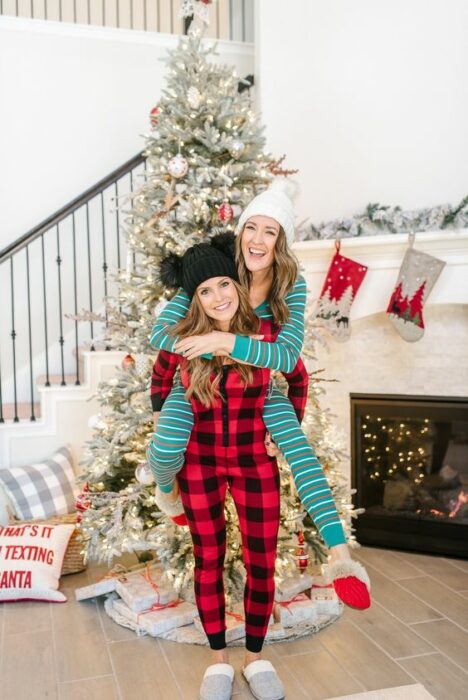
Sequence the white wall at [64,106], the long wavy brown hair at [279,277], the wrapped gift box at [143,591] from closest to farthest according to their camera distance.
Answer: the long wavy brown hair at [279,277]
the wrapped gift box at [143,591]
the white wall at [64,106]

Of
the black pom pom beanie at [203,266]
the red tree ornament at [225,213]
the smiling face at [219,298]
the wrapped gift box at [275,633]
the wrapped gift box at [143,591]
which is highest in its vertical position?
the red tree ornament at [225,213]

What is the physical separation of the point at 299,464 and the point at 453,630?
110 centimetres

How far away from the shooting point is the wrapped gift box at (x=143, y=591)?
246cm

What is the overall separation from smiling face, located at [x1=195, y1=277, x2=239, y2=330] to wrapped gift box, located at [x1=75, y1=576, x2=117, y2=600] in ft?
4.57

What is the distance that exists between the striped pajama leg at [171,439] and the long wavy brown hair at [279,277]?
377mm

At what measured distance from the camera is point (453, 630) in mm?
2311

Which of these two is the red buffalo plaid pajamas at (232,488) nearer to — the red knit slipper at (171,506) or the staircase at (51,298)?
the red knit slipper at (171,506)

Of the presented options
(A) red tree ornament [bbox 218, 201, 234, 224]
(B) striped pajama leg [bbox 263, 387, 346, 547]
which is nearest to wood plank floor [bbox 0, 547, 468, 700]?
(B) striped pajama leg [bbox 263, 387, 346, 547]

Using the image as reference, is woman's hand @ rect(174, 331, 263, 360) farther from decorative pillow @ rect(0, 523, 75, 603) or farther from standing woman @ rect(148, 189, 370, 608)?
decorative pillow @ rect(0, 523, 75, 603)

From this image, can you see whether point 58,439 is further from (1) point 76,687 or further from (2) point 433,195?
(2) point 433,195

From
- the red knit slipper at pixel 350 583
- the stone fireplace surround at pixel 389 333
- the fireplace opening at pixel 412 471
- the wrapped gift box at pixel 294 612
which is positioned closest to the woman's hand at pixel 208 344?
the red knit slipper at pixel 350 583

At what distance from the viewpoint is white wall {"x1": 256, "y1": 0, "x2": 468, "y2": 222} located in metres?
3.17

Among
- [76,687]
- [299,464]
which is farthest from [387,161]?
[76,687]

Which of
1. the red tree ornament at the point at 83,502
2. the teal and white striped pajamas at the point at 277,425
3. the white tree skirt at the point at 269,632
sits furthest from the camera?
the red tree ornament at the point at 83,502
